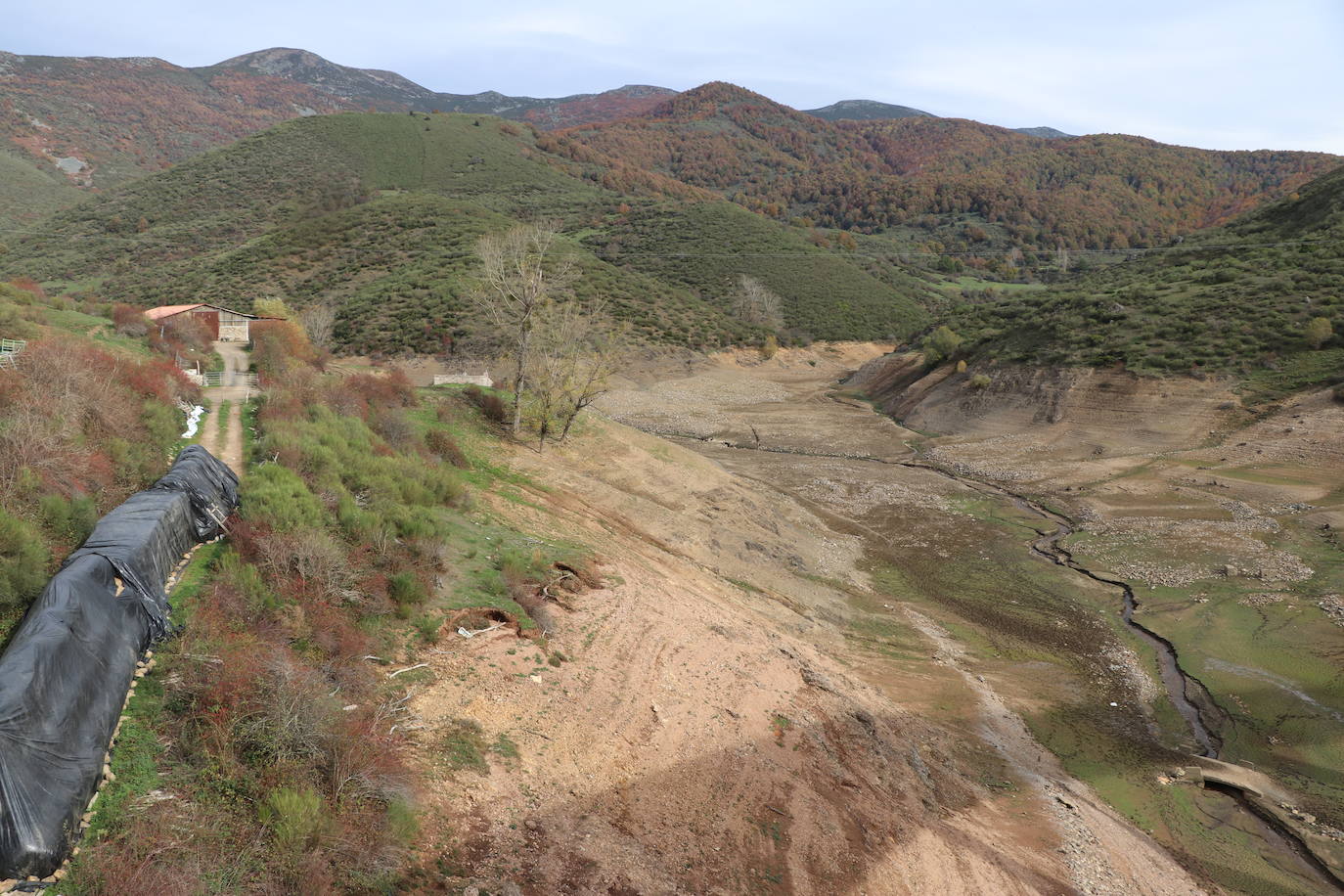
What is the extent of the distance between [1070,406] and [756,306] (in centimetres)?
4029

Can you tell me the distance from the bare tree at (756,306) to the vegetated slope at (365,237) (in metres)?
2.18

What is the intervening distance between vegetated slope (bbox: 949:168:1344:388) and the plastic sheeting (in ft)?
127

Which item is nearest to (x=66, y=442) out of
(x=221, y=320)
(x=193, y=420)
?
(x=193, y=420)

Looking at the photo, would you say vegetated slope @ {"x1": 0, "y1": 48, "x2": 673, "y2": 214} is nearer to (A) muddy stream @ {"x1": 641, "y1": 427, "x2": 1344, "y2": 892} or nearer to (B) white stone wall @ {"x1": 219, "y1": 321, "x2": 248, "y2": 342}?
(B) white stone wall @ {"x1": 219, "y1": 321, "x2": 248, "y2": 342}

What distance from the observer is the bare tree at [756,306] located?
70.2 metres

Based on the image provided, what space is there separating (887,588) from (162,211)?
3380 inches

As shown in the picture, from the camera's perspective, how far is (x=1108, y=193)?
133 metres

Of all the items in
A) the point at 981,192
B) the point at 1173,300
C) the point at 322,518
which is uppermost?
the point at 981,192

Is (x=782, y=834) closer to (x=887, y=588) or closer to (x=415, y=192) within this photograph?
(x=887, y=588)

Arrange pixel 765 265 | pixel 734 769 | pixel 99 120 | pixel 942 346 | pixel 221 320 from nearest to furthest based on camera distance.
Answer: pixel 734 769
pixel 221 320
pixel 942 346
pixel 765 265
pixel 99 120

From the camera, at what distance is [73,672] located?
5.95m

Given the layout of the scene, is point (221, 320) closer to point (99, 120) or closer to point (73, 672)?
point (73, 672)

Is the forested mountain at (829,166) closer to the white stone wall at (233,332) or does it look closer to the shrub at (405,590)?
the white stone wall at (233,332)

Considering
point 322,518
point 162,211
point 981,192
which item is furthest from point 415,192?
point 981,192
